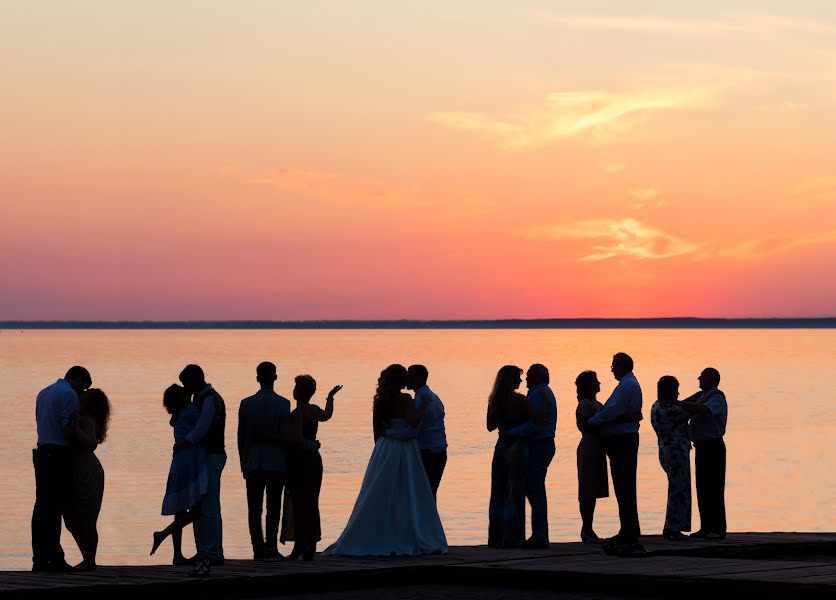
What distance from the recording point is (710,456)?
16656 mm

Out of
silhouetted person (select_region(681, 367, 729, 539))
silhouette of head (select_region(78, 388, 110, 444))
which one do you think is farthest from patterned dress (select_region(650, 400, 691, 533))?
silhouette of head (select_region(78, 388, 110, 444))

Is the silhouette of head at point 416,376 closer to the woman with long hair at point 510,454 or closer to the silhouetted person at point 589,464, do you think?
the woman with long hair at point 510,454

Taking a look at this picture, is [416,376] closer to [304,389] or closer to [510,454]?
[304,389]

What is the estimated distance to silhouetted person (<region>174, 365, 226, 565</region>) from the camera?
13.4 metres

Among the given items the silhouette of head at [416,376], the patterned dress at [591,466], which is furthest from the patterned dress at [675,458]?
the silhouette of head at [416,376]

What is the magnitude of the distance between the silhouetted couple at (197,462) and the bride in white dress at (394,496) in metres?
1.52

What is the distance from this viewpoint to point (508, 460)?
15492 mm

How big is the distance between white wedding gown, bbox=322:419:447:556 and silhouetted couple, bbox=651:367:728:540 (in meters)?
3.12

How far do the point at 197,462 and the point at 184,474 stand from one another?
0.16m

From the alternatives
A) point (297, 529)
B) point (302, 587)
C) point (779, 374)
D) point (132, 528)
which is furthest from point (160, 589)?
point (779, 374)

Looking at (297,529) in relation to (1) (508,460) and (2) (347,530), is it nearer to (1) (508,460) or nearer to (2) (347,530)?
(2) (347,530)

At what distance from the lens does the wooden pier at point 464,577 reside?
1173cm

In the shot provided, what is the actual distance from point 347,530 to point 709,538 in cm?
442

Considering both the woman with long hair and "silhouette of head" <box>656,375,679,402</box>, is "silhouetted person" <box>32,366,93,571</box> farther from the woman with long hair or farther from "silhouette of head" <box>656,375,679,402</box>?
"silhouette of head" <box>656,375,679,402</box>
